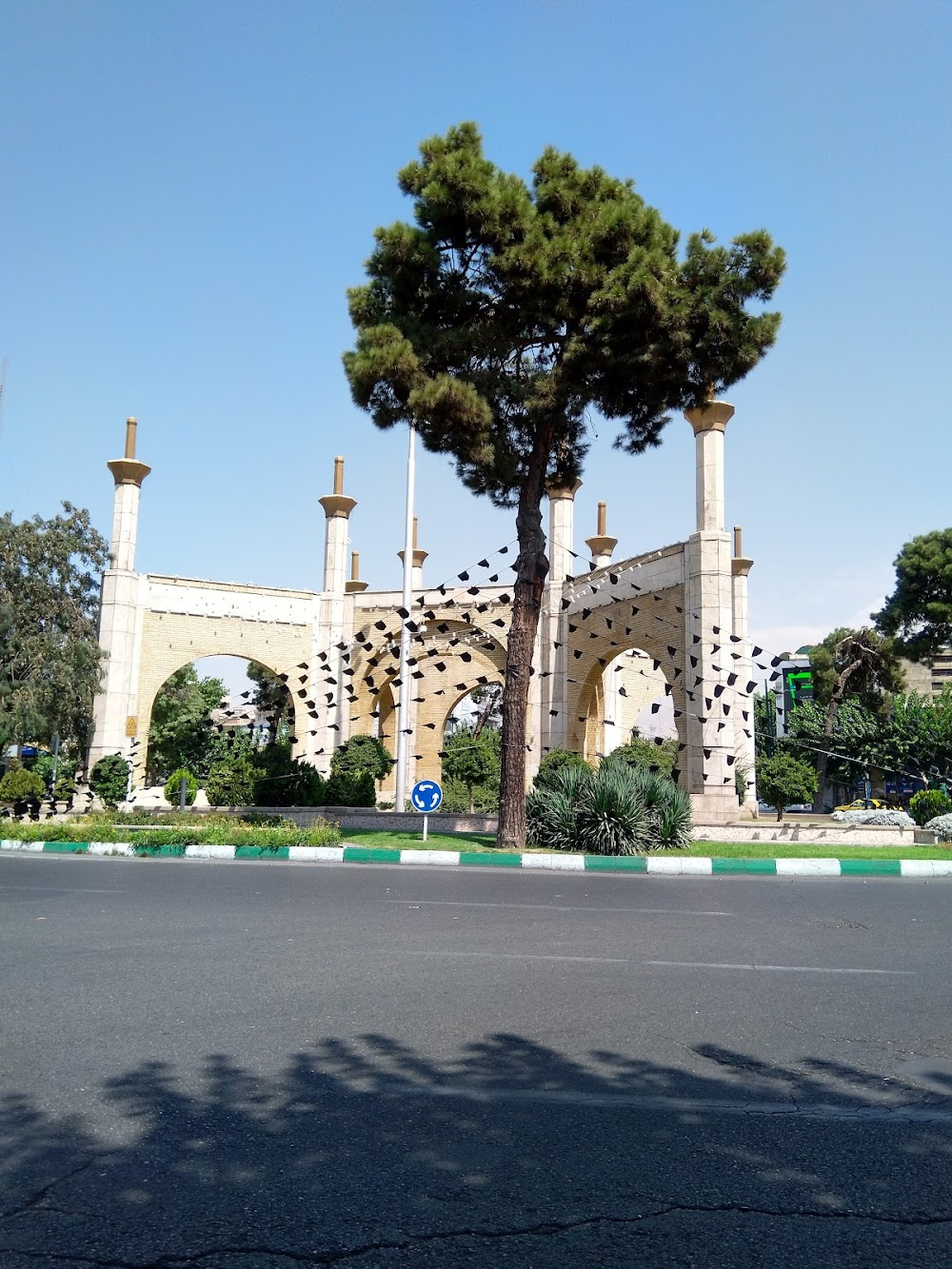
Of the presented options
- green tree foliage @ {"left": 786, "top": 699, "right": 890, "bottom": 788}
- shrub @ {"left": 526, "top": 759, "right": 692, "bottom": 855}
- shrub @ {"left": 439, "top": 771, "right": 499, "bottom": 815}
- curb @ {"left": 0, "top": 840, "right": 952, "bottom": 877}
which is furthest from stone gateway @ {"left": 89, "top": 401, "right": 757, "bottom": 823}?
green tree foliage @ {"left": 786, "top": 699, "right": 890, "bottom": 788}

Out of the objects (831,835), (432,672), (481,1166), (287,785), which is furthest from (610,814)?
(432,672)

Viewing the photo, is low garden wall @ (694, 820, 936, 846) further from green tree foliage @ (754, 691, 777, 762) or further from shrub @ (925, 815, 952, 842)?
green tree foliage @ (754, 691, 777, 762)

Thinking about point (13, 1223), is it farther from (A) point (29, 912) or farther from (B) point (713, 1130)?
(A) point (29, 912)

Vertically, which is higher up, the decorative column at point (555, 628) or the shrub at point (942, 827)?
the decorative column at point (555, 628)

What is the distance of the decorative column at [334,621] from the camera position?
29172 millimetres

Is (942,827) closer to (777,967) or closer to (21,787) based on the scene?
(777,967)

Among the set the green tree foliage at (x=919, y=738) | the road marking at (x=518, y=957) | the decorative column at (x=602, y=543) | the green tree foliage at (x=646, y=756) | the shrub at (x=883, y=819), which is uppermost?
the decorative column at (x=602, y=543)

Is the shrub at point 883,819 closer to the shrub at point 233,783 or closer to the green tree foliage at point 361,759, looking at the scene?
the green tree foliage at point 361,759

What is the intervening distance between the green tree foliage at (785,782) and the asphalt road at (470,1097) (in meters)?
14.3

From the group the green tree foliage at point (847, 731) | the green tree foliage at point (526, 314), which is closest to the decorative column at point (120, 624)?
the green tree foliage at point (526, 314)

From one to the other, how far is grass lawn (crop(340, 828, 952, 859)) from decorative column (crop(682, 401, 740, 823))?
3020mm

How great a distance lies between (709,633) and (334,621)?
1289cm

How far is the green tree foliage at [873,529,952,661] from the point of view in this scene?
38.9 m

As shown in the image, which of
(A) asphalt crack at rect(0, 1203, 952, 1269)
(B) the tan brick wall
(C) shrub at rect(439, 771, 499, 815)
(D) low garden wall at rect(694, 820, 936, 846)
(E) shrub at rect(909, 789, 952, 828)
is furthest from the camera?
(B) the tan brick wall
